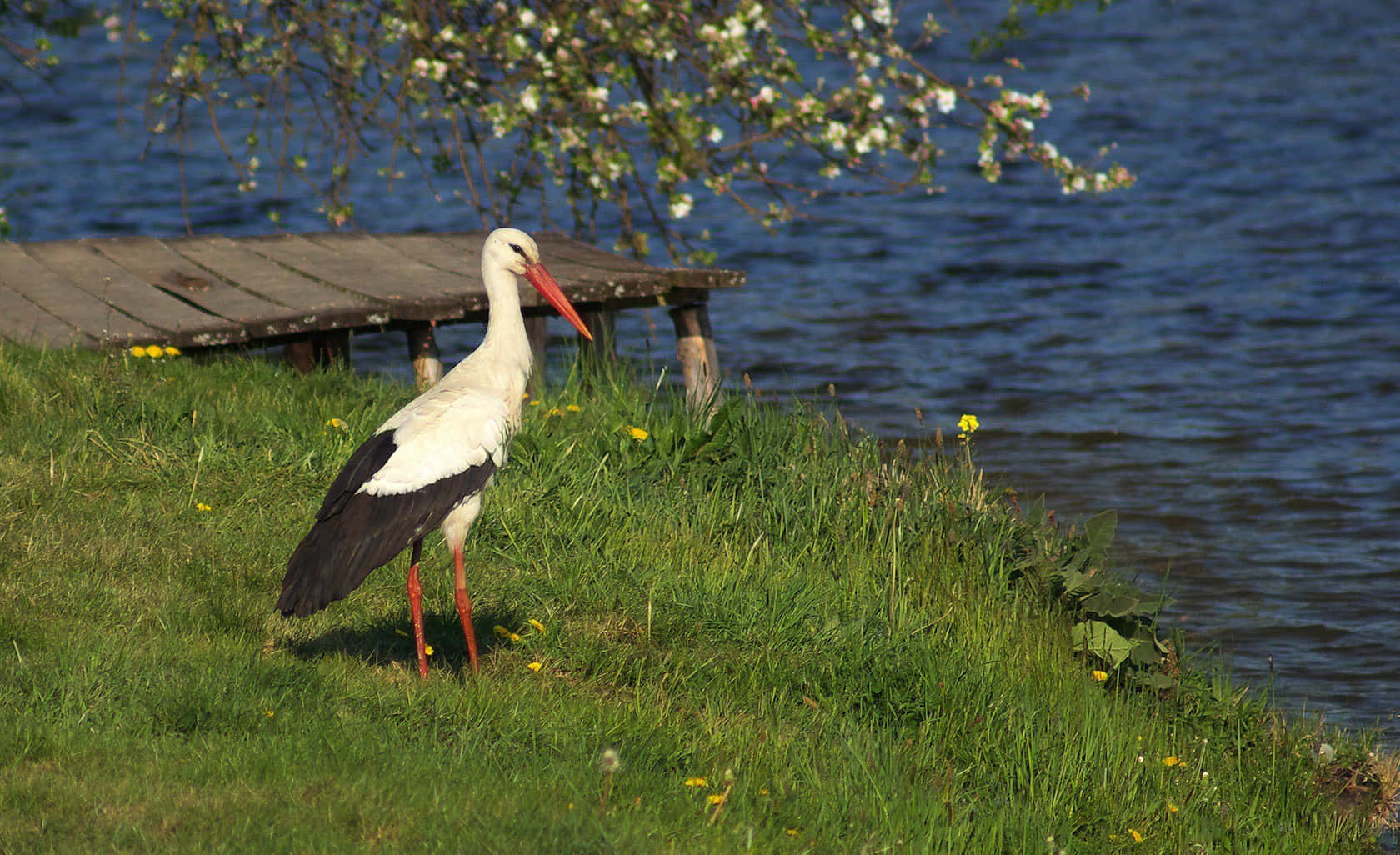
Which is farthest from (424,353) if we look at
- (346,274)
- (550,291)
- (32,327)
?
(550,291)

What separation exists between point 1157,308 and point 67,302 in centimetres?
958

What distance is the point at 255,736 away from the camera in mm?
4398

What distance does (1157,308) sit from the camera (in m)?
14.1

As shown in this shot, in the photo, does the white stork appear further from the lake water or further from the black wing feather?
the lake water

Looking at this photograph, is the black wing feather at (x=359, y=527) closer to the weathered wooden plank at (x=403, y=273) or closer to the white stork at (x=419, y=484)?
the white stork at (x=419, y=484)

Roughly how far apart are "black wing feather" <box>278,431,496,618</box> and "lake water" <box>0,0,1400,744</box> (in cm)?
347

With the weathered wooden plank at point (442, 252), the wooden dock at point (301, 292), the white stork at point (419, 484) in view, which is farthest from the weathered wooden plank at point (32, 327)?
the white stork at point (419, 484)

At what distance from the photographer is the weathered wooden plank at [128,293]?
775cm

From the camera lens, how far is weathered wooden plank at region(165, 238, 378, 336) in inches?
314

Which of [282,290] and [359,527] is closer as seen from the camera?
[359,527]

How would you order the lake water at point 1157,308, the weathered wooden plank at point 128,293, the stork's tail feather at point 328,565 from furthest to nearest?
1. the lake water at point 1157,308
2. the weathered wooden plank at point 128,293
3. the stork's tail feather at point 328,565

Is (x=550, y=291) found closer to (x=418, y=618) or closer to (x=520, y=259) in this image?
(x=520, y=259)

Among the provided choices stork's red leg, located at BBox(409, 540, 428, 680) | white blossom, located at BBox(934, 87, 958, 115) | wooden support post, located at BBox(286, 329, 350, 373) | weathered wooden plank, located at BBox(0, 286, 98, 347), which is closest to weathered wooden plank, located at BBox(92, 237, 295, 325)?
wooden support post, located at BBox(286, 329, 350, 373)

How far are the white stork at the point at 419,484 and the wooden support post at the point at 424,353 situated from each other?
2.90m
